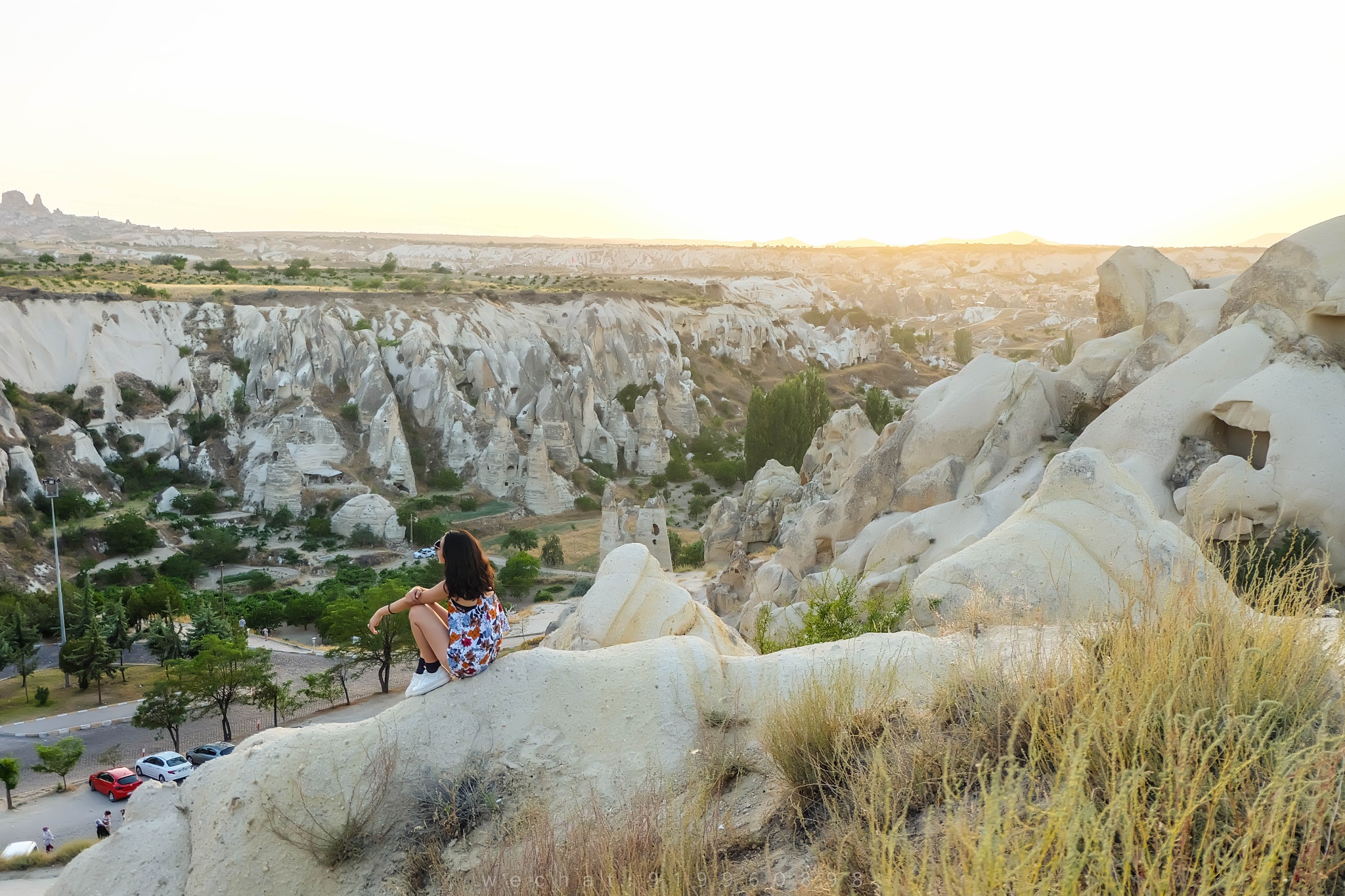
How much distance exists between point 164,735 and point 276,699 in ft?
8.09

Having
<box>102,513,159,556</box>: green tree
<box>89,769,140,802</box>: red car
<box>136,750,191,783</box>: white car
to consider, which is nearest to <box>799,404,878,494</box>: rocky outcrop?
<box>136,750,191,783</box>: white car

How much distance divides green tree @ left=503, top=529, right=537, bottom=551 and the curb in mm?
13715

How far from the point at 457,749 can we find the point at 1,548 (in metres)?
31.4

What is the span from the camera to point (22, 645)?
20.4m

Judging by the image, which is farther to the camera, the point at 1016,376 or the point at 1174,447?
the point at 1016,376

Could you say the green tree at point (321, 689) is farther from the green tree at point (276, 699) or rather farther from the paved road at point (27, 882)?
the paved road at point (27, 882)

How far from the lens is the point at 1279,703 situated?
209 centimetres

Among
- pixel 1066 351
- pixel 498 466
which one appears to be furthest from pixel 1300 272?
pixel 498 466

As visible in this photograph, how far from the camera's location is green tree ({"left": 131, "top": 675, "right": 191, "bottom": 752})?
16297mm

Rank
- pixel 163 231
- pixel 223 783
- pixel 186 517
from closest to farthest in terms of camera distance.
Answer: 1. pixel 223 783
2. pixel 186 517
3. pixel 163 231

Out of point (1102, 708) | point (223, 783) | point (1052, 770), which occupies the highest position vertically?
point (1102, 708)

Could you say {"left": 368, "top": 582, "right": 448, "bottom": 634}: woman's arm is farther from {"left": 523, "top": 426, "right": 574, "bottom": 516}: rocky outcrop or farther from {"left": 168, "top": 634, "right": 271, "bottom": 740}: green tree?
{"left": 523, "top": 426, "right": 574, "bottom": 516}: rocky outcrop

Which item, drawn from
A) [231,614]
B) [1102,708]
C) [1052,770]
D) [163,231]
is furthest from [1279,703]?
[163,231]

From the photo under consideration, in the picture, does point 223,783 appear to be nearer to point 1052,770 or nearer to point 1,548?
point 1052,770
